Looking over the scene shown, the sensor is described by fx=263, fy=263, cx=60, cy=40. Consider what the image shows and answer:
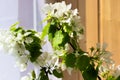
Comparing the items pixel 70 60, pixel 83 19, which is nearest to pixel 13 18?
pixel 83 19

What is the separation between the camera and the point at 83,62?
0.74m

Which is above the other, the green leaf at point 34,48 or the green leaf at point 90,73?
the green leaf at point 34,48

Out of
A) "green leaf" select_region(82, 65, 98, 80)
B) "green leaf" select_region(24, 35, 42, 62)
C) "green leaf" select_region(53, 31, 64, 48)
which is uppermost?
"green leaf" select_region(53, 31, 64, 48)

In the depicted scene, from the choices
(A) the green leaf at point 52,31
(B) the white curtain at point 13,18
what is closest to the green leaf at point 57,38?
(A) the green leaf at point 52,31

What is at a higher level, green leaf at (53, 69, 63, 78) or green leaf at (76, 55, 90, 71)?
green leaf at (76, 55, 90, 71)

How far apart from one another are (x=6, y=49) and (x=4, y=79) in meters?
0.43

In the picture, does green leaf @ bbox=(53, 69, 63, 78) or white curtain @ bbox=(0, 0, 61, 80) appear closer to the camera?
green leaf @ bbox=(53, 69, 63, 78)

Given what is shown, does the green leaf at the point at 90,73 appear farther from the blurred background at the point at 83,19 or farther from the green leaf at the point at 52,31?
the blurred background at the point at 83,19

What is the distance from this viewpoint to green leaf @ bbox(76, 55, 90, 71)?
0.74 metres

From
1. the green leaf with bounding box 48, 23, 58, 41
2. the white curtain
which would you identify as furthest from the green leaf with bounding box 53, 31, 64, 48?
the white curtain

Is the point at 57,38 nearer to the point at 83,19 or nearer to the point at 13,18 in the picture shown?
the point at 13,18

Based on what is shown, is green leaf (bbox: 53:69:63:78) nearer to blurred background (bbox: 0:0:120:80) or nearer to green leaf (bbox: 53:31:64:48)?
green leaf (bbox: 53:31:64:48)

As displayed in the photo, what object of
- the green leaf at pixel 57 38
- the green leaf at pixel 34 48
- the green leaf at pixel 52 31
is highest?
the green leaf at pixel 52 31

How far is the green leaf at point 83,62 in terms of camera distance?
2.43ft
